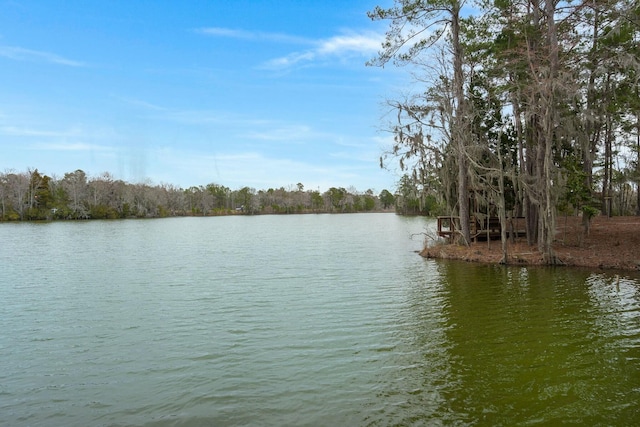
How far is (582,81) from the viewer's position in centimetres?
1645

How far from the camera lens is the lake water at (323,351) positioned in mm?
4793

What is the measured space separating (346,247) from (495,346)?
1734 cm

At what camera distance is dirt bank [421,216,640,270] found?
1452cm

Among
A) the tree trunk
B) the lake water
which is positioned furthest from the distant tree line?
the tree trunk

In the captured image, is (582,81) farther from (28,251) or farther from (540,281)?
(28,251)

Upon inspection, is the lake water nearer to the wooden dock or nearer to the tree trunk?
the tree trunk

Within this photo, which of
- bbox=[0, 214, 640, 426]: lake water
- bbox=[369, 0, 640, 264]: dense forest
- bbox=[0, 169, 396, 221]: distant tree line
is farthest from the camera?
bbox=[0, 169, 396, 221]: distant tree line

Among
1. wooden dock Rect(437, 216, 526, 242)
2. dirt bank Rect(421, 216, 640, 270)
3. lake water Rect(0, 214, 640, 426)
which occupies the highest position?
wooden dock Rect(437, 216, 526, 242)

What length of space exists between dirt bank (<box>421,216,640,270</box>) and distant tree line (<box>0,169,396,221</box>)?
72683mm

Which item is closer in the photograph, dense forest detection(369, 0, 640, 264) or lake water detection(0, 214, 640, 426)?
lake water detection(0, 214, 640, 426)

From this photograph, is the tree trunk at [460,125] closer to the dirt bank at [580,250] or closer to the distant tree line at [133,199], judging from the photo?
the dirt bank at [580,250]

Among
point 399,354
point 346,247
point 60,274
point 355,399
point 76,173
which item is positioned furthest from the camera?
point 76,173

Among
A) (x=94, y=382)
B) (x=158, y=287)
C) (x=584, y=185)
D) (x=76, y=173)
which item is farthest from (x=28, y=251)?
(x=76, y=173)

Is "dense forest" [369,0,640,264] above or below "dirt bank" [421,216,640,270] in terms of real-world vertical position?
above
